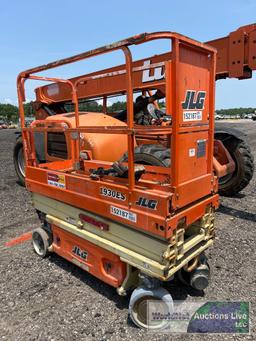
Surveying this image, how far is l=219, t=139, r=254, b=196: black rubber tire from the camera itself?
549 cm

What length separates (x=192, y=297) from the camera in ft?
9.69

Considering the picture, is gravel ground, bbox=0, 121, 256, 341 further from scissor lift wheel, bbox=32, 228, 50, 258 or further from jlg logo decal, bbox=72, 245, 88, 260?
jlg logo decal, bbox=72, 245, 88, 260

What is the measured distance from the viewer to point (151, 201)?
2365mm

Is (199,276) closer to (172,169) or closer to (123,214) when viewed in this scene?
(123,214)

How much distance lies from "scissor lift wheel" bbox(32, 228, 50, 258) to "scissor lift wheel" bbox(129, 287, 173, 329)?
5.08 ft

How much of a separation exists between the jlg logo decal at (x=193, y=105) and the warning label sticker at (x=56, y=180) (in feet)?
4.99

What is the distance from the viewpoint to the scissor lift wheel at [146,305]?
2.50 meters

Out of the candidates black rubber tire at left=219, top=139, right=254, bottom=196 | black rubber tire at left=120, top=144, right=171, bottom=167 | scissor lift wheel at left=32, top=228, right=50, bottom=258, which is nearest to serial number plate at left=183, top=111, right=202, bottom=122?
black rubber tire at left=120, top=144, right=171, bottom=167

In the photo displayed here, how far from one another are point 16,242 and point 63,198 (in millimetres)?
1545

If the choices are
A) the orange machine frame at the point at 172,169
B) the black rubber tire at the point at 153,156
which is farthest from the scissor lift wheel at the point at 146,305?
the black rubber tire at the point at 153,156

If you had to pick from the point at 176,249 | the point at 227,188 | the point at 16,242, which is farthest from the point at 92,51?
the point at 227,188

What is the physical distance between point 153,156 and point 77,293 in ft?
5.45

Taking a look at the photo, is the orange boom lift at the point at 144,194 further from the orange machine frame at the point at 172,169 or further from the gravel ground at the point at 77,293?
the gravel ground at the point at 77,293

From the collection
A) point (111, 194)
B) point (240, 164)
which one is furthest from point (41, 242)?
point (240, 164)
